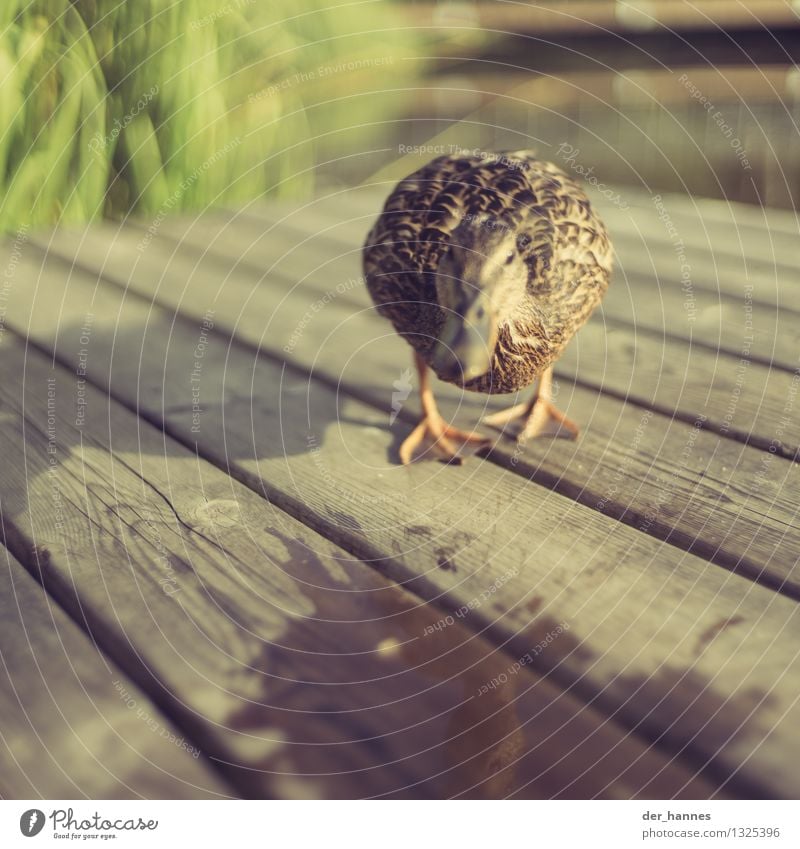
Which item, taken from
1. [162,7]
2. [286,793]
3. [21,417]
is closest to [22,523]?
[21,417]

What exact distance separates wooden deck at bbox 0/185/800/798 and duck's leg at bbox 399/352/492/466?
0.15ft

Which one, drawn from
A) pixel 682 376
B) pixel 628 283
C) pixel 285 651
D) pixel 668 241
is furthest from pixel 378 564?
pixel 668 241

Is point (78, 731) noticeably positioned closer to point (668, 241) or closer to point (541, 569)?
point (541, 569)

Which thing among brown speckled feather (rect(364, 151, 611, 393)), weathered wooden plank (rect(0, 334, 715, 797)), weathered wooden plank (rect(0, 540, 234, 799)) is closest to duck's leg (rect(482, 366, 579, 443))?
brown speckled feather (rect(364, 151, 611, 393))

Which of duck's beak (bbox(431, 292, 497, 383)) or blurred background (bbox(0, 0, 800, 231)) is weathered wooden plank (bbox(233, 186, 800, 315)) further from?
duck's beak (bbox(431, 292, 497, 383))

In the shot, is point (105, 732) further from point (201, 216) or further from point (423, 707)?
point (201, 216)

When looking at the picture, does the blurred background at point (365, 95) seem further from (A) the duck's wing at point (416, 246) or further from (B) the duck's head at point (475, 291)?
(B) the duck's head at point (475, 291)

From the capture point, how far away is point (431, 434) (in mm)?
1883

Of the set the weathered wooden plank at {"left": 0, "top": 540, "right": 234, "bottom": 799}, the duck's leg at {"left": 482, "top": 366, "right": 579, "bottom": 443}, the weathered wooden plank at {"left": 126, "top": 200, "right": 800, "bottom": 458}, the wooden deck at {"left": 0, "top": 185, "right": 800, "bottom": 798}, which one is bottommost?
the weathered wooden plank at {"left": 0, "top": 540, "right": 234, "bottom": 799}

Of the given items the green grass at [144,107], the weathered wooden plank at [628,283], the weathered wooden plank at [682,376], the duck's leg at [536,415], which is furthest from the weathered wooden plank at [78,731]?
the green grass at [144,107]

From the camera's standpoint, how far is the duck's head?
153cm

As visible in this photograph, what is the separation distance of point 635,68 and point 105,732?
6.09 m

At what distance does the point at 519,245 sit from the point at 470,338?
0.30 metres

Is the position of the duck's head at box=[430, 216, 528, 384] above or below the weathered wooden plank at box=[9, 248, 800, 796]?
above
